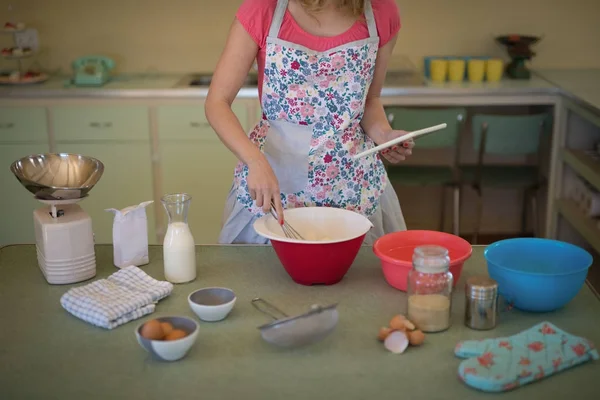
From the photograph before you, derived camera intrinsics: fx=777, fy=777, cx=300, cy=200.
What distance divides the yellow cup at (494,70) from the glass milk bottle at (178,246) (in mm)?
2416

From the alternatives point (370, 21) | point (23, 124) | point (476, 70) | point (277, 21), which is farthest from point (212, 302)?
point (476, 70)

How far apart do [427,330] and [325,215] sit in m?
0.45

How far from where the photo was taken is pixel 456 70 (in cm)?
364

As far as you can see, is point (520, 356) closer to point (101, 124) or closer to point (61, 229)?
point (61, 229)

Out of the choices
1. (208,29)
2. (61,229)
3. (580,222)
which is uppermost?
(208,29)

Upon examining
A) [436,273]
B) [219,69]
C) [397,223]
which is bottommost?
[397,223]

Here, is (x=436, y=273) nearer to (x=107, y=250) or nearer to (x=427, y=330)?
(x=427, y=330)

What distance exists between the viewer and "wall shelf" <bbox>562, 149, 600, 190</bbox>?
3.08 m

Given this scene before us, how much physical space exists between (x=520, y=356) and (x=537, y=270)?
14.4 inches

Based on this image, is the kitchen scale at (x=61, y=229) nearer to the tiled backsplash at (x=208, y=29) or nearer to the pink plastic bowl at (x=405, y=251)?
the pink plastic bowl at (x=405, y=251)

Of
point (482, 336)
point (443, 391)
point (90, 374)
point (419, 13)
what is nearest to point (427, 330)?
point (482, 336)

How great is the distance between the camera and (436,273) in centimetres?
137

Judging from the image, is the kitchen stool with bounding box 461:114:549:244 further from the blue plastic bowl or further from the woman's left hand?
the blue plastic bowl

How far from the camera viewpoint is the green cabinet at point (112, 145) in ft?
11.5
